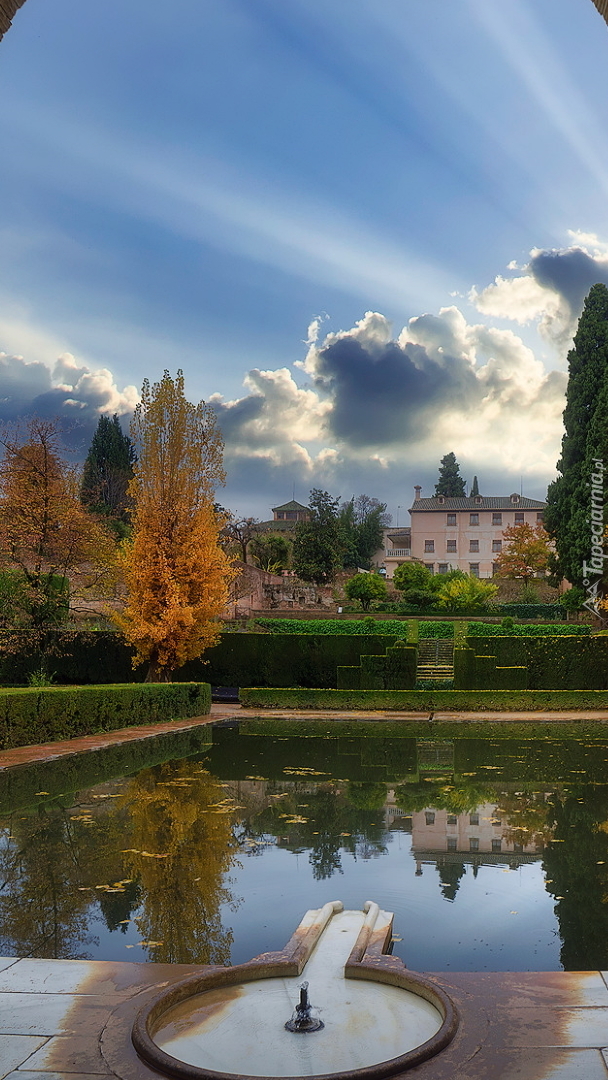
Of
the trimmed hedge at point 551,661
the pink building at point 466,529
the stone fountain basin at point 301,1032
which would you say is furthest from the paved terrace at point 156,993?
the pink building at point 466,529

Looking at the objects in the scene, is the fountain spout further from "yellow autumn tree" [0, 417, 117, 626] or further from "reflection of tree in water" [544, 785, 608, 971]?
"yellow autumn tree" [0, 417, 117, 626]

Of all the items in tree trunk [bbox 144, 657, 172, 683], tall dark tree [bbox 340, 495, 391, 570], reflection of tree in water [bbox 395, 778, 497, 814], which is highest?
tall dark tree [bbox 340, 495, 391, 570]

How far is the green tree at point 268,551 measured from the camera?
50062mm

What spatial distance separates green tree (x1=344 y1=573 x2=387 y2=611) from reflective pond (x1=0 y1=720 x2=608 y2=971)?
26806mm

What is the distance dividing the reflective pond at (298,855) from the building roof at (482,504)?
50.6 m

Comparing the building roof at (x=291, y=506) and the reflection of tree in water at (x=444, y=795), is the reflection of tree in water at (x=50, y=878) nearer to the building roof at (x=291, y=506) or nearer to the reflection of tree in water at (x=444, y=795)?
the reflection of tree in water at (x=444, y=795)

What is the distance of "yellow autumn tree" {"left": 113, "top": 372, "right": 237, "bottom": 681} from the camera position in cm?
1880

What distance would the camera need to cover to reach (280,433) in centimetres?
6003

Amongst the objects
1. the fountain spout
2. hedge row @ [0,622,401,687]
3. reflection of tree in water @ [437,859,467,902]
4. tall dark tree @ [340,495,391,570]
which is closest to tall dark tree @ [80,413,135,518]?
tall dark tree @ [340,495,391,570]

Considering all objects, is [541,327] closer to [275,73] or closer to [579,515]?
[579,515]

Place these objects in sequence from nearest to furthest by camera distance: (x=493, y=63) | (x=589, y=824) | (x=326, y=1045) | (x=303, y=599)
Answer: (x=326, y=1045) → (x=493, y=63) → (x=589, y=824) → (x=303, y=599)

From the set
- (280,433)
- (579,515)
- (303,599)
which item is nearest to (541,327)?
(579,515)

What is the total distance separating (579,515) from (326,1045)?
29472mm

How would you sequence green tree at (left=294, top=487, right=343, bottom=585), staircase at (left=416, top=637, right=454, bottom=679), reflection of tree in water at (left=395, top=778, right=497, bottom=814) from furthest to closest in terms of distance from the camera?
green tree at (left=294, top=487, right=343, bottom=585)
staircase at (left=416, top=637, right=454, bottom=679)
reflection of tree in water at (left=395, top=778, right=497, bottom=814)
